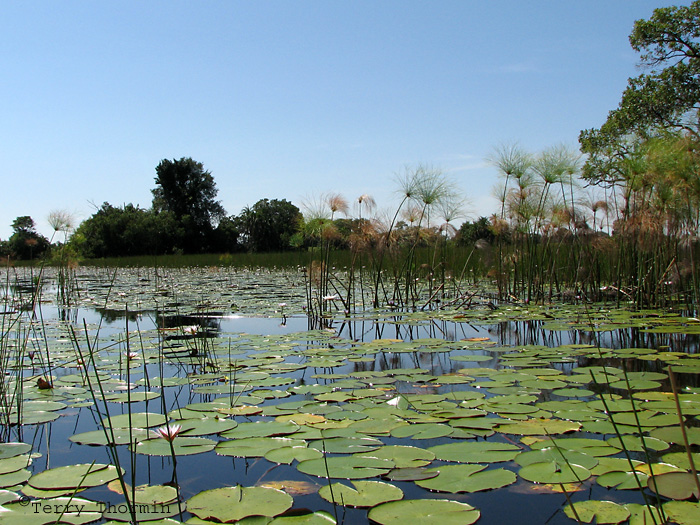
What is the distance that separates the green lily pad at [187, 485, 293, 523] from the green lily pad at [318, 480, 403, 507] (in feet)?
0.36

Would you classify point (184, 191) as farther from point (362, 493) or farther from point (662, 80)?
point (362, 493)

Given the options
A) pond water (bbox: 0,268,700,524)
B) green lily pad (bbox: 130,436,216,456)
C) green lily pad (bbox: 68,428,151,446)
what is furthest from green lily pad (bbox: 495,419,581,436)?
green lily pad (bbox: 68,428,151,446)

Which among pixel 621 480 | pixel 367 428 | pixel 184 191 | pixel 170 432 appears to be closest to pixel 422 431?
pixel 367 428

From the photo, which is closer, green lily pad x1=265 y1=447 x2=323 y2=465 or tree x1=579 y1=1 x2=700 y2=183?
green lily pad x1=265 y1=447 x2=323 y2=465

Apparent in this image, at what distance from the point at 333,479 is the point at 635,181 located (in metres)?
4.85

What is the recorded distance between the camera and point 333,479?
60.1 inches

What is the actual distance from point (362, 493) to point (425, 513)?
0.19 meters

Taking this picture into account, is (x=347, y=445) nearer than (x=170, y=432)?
No

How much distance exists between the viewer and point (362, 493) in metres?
1.40

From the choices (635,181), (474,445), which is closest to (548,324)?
(635,181)

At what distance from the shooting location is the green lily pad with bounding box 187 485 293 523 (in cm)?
129

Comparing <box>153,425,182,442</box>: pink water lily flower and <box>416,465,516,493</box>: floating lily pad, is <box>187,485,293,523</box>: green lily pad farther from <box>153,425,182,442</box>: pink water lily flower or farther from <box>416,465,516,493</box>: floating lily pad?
<box>416,465,516,493</box>: floating lily pad

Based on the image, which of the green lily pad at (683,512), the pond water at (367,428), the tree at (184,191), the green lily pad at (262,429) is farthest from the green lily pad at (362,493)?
the tree at (184,191)

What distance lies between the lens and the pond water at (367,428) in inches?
53.9
